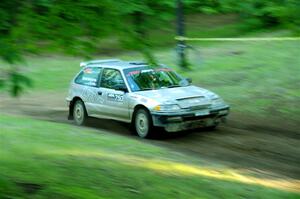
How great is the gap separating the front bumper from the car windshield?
3.40 feet

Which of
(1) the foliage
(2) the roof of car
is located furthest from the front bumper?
(1) the foliage

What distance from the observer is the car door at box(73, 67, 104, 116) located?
14470 millimetres

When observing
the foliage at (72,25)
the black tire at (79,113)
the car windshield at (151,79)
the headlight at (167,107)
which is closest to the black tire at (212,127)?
the headlight at (167,107)

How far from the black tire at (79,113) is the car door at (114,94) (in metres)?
0.84

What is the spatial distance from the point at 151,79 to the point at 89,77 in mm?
1768

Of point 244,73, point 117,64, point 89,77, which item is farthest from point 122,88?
point 244,73

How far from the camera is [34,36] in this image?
6969 millimetres

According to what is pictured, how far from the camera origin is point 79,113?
15102 mm

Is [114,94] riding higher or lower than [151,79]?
lower

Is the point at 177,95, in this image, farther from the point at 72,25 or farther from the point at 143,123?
the point at 72,25

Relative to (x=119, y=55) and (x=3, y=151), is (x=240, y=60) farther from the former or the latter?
(x=3, y=151)

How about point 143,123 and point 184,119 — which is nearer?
point 184,119

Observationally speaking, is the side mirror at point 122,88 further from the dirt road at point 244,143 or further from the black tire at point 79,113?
the black tire at point 79,113

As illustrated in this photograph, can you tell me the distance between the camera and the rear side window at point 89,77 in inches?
579
